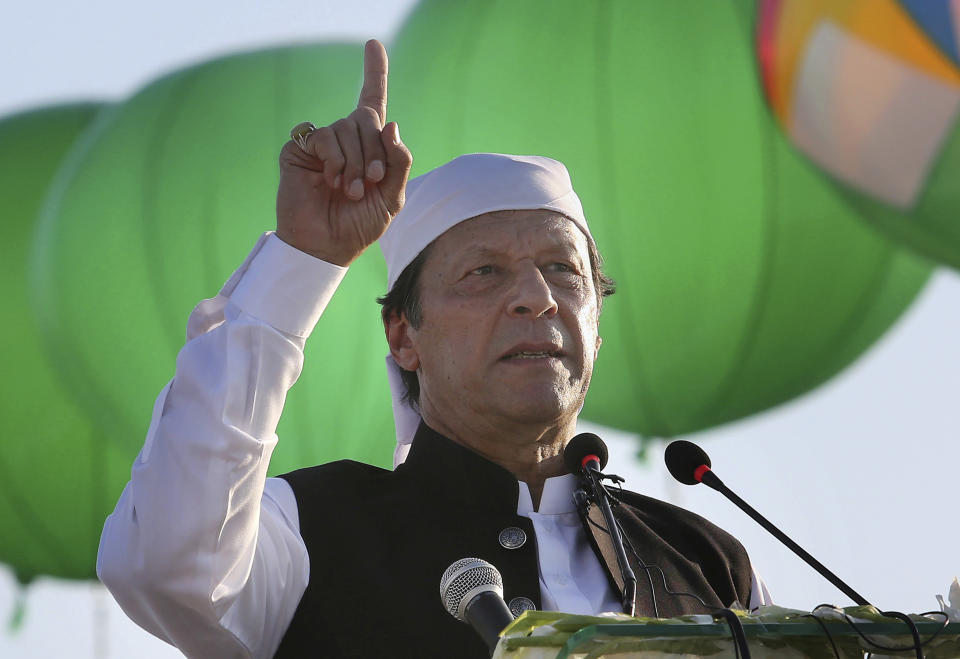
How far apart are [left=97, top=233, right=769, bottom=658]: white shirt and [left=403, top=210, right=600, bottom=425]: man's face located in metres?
0.47

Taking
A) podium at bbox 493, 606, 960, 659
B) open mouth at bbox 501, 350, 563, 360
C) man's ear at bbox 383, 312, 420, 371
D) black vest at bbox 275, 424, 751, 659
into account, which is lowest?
black vest at bbox 275, 424, 751, 659

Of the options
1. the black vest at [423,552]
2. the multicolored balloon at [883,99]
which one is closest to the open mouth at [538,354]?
the black vest at [423,552]

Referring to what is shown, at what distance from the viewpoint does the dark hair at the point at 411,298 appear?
323cm

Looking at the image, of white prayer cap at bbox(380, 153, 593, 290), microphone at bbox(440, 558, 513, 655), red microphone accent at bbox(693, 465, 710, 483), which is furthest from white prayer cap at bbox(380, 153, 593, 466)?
microphone at bbox(440, 558, 513, 655)

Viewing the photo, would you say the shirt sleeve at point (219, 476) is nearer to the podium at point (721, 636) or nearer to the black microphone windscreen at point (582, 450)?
the black microphone windscreen at point (582, 450)

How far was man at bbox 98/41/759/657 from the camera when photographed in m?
2.41

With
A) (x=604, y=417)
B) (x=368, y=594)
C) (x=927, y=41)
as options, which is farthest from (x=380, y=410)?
(x=368, y=594)

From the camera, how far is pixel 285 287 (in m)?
2.54

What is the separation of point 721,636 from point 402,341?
177 centimetres

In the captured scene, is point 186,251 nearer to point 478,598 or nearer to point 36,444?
point 36,444

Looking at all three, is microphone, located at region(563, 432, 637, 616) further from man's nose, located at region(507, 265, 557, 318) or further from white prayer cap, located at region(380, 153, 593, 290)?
white prayer cap, located at region(380, 153, 593, 290)

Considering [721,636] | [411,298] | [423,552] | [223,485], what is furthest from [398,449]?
[721,636]

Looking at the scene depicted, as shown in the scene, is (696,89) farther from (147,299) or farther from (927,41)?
(147,299)

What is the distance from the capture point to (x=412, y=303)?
127 inches
